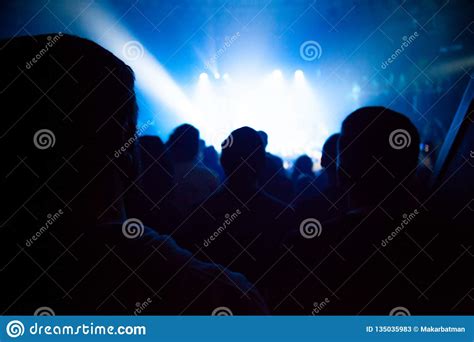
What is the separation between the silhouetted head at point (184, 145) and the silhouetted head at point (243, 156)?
2.42 feet

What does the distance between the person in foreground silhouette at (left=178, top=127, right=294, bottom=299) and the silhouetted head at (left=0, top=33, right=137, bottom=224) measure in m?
0.83

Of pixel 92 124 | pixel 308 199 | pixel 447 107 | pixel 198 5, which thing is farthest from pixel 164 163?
pixel 198 5

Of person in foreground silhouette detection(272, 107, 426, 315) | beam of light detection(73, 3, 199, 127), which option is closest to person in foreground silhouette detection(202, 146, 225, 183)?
person in foreground silhouette detection(272, 107, 426, 315)

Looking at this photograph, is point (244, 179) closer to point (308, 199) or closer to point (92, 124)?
point (308, 199)

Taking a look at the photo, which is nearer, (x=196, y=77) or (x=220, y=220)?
(x=220, y=220)

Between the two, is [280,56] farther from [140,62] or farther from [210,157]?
[210,157]

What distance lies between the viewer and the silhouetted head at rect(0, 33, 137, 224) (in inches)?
33.2

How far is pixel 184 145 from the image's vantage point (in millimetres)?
2566

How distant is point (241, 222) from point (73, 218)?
0.99 metres

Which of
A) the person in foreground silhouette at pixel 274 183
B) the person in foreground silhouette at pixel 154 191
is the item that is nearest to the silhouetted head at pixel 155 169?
the person in foreground silhouette at pixel 154 191

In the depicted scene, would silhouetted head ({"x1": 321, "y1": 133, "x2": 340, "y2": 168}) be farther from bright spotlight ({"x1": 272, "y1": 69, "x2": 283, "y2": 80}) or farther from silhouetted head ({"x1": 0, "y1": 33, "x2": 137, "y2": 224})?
bright spotlight ({"x1": 272, "y1": 69, "x2": 283, "y2": 80})

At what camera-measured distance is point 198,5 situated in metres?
6.00
